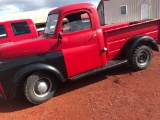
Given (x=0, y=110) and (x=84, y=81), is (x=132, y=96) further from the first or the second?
(x=0, y=110)

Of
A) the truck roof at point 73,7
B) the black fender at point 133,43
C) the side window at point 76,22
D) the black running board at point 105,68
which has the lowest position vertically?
the black running board at point 105,68

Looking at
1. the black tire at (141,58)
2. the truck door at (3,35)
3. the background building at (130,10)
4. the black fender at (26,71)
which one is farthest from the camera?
the background building at (130,10)

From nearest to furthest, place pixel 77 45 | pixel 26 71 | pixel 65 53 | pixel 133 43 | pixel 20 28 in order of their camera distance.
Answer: pixel 26 71 → pixel 65 53 → pixel 77 45 → pixel 133 43 → pixel 20 28

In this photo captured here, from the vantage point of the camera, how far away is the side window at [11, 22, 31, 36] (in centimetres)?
896

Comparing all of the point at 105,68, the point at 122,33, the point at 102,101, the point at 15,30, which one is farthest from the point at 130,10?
the point at 102,101

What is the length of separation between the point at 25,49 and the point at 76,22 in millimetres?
1390

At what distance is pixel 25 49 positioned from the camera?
486 centimetres

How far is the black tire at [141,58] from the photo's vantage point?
605 cm

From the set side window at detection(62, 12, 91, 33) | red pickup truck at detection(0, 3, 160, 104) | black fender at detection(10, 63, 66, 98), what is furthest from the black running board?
side window at detection(62, 12, 91, 33)

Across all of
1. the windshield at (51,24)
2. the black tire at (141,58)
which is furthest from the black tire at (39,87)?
the black tire at (141,58)

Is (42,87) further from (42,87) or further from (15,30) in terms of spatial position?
(15,30)

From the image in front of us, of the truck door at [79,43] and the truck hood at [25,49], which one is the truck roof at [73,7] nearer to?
the truck door at [79,43]

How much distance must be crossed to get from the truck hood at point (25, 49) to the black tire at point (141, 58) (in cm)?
241

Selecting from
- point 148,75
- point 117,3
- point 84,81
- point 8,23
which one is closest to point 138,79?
point 148,75
